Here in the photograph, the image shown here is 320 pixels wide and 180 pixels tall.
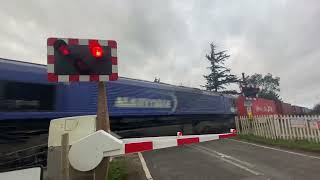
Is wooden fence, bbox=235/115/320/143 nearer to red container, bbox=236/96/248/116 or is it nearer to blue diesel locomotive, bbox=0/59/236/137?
blue diesel locomotive, bbox=0/59/236/137

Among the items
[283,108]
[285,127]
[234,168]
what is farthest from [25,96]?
[283,108]

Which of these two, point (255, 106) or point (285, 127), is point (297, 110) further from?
point (285, 127)

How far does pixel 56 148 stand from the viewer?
11.2 ft

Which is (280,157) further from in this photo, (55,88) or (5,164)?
(5,164)

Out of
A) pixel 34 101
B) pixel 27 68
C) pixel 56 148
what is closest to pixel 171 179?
pixel 56 148

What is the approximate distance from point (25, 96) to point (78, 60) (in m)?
6.25

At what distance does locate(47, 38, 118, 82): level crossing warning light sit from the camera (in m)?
3.24

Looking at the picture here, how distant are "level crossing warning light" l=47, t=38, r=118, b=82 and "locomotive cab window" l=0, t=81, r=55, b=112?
5.69 meters

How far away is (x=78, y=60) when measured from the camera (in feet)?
10.7

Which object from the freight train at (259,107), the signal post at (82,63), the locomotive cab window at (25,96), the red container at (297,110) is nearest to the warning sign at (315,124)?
the freight train at (259,107)

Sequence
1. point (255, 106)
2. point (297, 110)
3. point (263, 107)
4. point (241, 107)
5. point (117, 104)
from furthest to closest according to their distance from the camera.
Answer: point (297, 110)
point (263, 107)
point (255, 106)
point (241, 107)
point (117, 104)

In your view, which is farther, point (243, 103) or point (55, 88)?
point (243, 103)

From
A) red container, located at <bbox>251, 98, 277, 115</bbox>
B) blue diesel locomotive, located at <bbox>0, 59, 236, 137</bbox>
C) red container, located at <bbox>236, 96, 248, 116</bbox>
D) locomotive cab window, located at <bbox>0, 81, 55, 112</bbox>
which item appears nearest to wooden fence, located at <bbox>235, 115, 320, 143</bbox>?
blue diesel locomotive, located at <bbox>0, 59, 236, 137</bbox>

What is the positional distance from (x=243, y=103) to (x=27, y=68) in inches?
761
